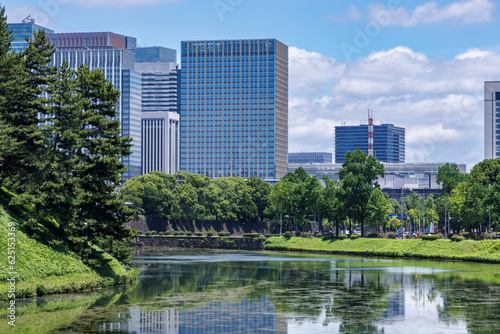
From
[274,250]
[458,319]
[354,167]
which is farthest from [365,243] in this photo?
[458,319]

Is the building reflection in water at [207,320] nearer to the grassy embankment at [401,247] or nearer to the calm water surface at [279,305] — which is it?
the calm water surface at [279,305]

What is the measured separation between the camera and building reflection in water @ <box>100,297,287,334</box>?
4297 centimetres

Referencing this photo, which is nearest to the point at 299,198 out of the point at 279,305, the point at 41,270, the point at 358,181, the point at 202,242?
the point at 358,181

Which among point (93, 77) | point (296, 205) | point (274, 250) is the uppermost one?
point (93, 77)

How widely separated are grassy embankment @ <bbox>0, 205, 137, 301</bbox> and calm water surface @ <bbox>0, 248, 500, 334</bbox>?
1696mm

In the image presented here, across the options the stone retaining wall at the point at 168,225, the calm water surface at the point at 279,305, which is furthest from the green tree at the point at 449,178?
the calm water surface at the point at 279,305

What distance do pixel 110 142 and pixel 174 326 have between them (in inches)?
1110

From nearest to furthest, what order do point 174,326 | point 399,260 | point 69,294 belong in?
point 174,326
point 69,294
point 399,260

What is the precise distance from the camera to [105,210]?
217 ft

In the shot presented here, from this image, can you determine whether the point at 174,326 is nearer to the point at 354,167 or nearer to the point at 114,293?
the point at 114,293

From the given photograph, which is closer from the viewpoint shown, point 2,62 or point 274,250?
point 2,62

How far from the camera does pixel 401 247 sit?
124 m

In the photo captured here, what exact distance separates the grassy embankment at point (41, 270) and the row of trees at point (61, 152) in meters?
1.51

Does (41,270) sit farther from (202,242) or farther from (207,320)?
(202,242)
